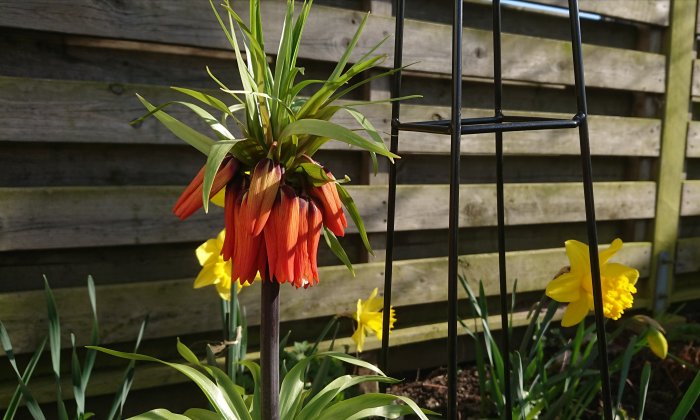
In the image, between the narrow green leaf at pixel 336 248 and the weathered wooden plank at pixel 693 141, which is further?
the weathered wooden plank at pixel 693 141

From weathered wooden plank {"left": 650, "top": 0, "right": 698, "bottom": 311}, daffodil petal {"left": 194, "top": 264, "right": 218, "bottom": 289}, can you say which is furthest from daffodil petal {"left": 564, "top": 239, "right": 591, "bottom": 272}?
weathered wooden plank {"left": 650, "top": 0, "right": 698, "bottom": 311}

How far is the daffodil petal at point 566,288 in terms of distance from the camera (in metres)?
1.27

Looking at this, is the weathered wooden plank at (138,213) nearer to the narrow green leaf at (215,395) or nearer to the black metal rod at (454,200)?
the narrow green leaf at (215,395)

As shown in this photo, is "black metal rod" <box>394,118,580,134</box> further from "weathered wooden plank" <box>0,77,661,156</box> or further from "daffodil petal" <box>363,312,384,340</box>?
"weathered wooden plank" <box>0,77,661,156</box>

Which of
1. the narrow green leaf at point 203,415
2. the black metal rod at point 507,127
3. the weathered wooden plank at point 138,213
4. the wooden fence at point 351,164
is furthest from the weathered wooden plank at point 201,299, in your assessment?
the black metal rod at point 507,127

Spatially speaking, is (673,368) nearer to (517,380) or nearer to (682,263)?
(682,263)

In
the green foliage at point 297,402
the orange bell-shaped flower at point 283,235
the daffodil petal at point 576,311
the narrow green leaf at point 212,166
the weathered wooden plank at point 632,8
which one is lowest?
the green foliage at point 297,402

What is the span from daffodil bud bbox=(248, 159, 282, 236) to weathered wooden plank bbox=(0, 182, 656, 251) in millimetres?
1059

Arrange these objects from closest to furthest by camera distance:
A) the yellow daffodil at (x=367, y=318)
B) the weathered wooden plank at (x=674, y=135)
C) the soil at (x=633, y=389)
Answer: the yellow daffodil at (x=367, y=318) < the soil at (x=633, y=389) < the weathered wooden plank at (x=674, y=135)

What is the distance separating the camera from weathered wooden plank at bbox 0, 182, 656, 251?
161 cm

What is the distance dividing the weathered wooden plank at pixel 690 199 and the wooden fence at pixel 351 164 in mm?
11

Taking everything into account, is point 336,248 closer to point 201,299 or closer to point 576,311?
point 576,311

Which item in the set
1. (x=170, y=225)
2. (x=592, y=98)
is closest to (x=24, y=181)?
(x=170, y=225)

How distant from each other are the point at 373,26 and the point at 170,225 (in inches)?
36.3
